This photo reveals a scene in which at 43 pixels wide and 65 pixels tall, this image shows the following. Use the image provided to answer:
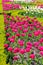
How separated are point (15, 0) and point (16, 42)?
43.2 ft

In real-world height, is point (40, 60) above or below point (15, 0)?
above

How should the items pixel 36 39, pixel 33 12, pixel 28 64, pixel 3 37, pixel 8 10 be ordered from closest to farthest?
pixel 28 64 → pixel 36 39 → pixel 3 37 → pixel 33 12 → pixel 8 10

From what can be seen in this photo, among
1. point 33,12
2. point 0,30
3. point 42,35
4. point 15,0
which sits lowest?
point 15,0

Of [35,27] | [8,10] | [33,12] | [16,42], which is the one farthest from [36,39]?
[8,10]

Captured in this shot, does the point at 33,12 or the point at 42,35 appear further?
the point at 33,12

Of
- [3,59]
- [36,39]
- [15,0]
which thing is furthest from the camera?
[15,0]

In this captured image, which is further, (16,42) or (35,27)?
(35,27)

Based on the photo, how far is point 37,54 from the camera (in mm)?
6273

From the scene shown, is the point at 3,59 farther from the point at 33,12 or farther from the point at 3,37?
the point at 33,12

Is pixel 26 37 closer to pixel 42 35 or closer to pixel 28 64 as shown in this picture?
pixel 42 35

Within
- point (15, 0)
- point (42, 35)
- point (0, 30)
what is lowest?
point (15, 0)

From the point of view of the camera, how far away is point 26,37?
767 cm

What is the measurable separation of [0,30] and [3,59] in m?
3.29

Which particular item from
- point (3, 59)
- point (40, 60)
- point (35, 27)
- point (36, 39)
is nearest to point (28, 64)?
point (40, 60)
